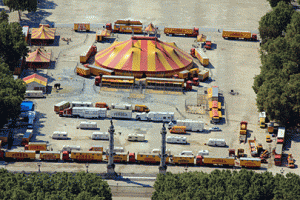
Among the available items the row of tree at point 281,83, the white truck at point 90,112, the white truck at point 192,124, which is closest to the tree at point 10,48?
the white truck at point 90,112

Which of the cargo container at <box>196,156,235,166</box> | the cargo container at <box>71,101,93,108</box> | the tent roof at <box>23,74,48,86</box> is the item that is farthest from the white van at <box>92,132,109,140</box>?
the tent roof at <box>23,74,48,86</box>

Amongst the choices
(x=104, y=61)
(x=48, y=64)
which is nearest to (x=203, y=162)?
(x=104, y=61)

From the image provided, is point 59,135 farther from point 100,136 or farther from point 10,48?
point 10,48

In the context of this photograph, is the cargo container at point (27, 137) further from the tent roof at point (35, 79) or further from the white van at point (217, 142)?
the white van at point (217, 142)

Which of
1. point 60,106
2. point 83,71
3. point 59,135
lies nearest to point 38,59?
point 83,71

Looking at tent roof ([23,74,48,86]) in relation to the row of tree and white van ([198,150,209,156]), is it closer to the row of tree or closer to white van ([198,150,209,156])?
white van ([198,150,209,156])

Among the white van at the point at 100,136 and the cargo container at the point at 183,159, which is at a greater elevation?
the white van at the point at 100,136
